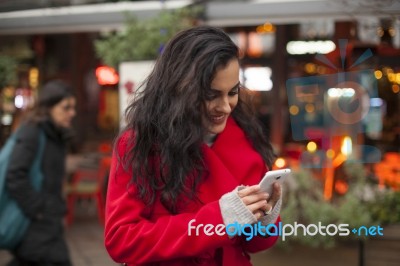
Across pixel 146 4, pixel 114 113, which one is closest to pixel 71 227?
pixel 146 4

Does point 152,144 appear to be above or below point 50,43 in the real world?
below

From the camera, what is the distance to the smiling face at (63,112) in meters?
3.97

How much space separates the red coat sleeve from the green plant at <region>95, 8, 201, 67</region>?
296 centimetres

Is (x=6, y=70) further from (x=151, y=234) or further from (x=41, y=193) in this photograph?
(x=151, y=234)

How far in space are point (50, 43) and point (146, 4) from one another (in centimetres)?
849

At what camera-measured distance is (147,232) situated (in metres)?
1.65

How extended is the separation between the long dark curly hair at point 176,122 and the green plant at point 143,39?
2.82 meters

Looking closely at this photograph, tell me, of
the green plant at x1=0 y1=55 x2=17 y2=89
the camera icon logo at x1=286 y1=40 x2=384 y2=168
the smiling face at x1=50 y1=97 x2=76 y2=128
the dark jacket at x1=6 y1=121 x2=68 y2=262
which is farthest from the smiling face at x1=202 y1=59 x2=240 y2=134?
the green plant at x1=0 y1=55 x2=17 y2=89

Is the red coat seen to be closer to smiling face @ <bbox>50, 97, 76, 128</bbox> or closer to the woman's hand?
the woman's hand

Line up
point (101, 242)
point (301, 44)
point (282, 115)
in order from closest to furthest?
point (101, 242) → point (301, 44) → point (282, 115)

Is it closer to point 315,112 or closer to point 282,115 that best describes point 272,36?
point 282,115

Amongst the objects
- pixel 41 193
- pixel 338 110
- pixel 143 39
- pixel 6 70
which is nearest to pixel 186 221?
pixel 338 110

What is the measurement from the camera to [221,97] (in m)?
1.71

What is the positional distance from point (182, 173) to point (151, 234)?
19 centimetres
